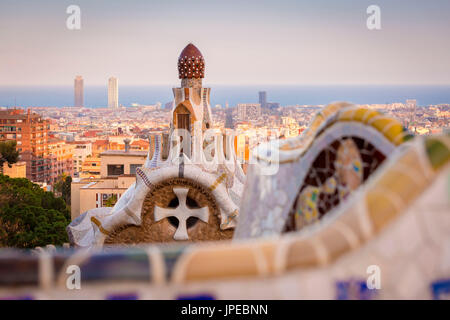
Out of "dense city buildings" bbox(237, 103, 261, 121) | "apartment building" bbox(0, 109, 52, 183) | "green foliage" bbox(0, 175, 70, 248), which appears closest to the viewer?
"green foliage" bbox(0, 175, 70, 248)

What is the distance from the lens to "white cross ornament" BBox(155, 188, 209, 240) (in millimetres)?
6117

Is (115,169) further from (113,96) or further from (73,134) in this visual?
(73,134)

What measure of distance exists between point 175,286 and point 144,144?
2840cm

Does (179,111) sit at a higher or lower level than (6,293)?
higher

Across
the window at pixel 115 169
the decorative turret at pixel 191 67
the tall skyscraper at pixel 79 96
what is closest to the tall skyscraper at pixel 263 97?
the window at pixel 115 169

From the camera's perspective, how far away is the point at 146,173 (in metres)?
5.99

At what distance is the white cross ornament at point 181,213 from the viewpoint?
612cm

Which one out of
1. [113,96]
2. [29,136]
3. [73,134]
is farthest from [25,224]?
[73,134]

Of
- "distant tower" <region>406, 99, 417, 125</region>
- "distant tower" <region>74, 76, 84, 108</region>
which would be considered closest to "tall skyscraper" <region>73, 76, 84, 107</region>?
"distant tower" <region>74, 76, 84, 108</region>

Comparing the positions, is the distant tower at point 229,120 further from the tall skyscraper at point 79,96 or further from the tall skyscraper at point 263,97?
the tall skyscraper at point 79,96

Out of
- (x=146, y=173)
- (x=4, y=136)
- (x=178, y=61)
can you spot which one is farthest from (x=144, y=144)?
(x=146, y=173)

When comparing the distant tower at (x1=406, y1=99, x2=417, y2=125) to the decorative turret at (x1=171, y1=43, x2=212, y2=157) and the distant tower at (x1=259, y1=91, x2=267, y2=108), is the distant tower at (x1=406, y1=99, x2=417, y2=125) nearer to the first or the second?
the decorative turret at (x1=171, y1=43, x2=212, y2=157)
